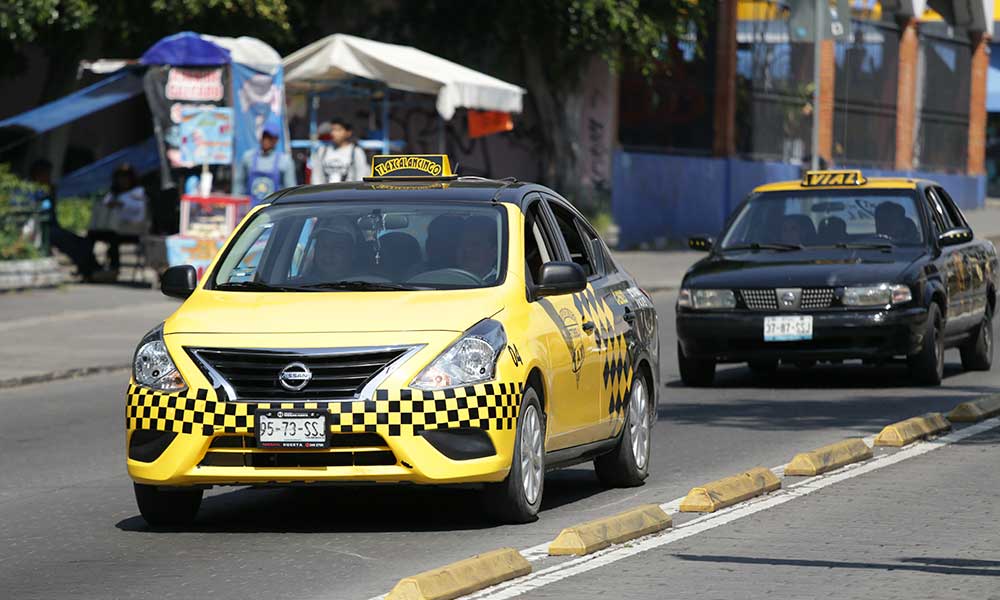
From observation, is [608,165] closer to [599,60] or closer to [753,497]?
[599,60]

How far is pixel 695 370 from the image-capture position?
16.1 m

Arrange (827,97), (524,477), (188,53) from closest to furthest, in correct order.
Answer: (524,477) → (188,53) → (827,97)

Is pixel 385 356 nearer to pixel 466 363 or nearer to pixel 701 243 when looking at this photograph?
pixel 466 363

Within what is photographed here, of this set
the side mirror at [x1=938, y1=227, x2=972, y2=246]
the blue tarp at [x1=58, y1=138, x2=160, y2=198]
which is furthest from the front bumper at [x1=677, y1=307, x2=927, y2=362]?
the blue tarp at [x1=58, y1=138, x2=160, y2=198]

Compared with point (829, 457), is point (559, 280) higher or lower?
higher

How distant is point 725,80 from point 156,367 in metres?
33.8

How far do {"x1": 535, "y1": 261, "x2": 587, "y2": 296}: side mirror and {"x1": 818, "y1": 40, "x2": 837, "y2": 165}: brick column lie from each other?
40103mm

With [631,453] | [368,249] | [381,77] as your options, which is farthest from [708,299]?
[381,77]

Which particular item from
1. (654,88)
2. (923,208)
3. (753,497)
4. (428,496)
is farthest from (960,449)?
(654,88)

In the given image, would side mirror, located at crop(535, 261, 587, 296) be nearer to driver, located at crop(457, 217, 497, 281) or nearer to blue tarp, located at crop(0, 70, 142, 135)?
driver, located at crop(457, 217, 497, 281)

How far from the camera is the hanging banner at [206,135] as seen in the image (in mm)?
24484

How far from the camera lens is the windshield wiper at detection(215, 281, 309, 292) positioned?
30.3 ft

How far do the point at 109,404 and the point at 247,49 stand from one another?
420 inches

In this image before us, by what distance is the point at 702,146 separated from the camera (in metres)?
41.5
